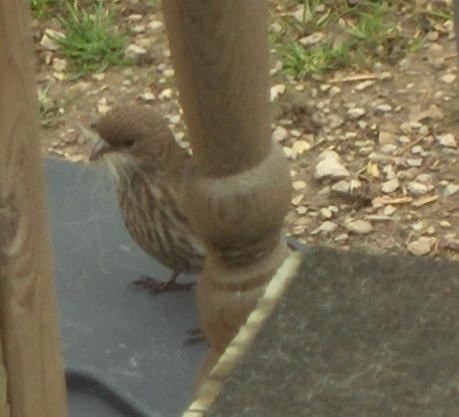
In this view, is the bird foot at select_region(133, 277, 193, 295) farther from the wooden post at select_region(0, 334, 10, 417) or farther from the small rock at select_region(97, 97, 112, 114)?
the wooden post at select_region(0, 334, 10, 417)

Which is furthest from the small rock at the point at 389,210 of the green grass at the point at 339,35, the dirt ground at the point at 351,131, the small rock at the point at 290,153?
the green grass at the point at 339,35

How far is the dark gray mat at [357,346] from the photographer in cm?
175

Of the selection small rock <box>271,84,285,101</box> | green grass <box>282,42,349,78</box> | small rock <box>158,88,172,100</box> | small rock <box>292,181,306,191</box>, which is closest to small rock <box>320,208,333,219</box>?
small rock <box>292,181,306,191</box>

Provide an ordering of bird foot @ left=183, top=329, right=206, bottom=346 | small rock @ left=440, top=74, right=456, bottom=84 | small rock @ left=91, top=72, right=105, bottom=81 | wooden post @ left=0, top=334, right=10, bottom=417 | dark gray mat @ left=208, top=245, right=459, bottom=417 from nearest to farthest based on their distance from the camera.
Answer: dark gray mat @ left=208, top=245, right=459, bottom=417 → wooden post @ left=0, top=334, right=10, bottom=417 → bird foot @ left=183, top=329, right=206, bottom=346 → small rock @ left=440, top=74, right=456, bottom=84 → small rock @ left=91, top=72, right=105, bottom=81

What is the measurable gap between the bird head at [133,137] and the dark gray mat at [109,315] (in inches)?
11.2

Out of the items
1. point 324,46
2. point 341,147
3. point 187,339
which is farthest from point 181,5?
A: point 324,46

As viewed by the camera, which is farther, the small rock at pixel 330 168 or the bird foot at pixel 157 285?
the small rock at pixel 330 168

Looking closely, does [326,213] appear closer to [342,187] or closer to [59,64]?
[342,187]


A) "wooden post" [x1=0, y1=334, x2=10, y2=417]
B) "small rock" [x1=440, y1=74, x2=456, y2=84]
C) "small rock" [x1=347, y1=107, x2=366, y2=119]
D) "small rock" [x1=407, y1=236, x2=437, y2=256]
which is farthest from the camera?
"small rock" [x1=440, y1=74, x2=456, y2=84]

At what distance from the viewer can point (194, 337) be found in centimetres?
358

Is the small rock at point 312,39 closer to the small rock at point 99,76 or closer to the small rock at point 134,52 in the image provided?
the small rock at point 134,52

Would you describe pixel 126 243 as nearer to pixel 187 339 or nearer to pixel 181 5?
pixel 187 339

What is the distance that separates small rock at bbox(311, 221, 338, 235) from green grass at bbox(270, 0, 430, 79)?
0.72 metres

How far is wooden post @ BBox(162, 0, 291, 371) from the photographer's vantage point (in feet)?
7.59
